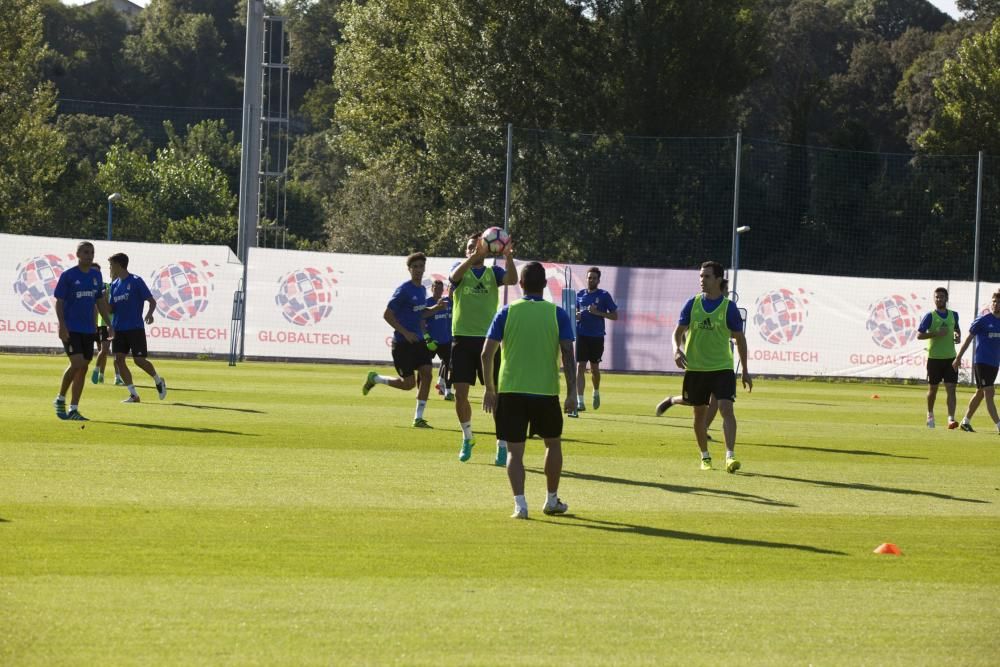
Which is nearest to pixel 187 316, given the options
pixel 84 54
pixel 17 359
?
pixel 17 359

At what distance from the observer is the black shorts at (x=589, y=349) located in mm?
22344

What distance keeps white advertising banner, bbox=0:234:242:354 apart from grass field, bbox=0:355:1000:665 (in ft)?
53.7

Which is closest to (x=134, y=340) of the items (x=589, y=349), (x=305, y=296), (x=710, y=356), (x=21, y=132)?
(x=589, y=349)

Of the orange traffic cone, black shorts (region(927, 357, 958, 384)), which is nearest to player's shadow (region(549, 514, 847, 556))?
the orange traffic cone

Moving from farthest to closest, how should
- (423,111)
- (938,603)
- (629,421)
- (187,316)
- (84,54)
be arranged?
1. (84,54)
2. (423,111)
3. (187,316)
4. (629,421)
5. (938,603)

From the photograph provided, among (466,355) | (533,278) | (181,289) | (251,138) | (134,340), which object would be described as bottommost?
(134,340)

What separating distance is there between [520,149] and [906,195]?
1154cm

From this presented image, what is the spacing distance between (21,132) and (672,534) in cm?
4699

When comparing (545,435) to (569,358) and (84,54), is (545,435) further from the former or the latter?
(84,54)

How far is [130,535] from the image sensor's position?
9.21 m

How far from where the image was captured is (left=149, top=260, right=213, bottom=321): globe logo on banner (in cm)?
3353

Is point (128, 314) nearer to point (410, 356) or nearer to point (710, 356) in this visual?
point (410, 356)

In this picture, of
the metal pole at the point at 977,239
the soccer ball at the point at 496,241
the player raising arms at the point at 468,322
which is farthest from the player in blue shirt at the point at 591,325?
the metal pole at the point at 977,239

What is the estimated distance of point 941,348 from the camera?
21859 mm
